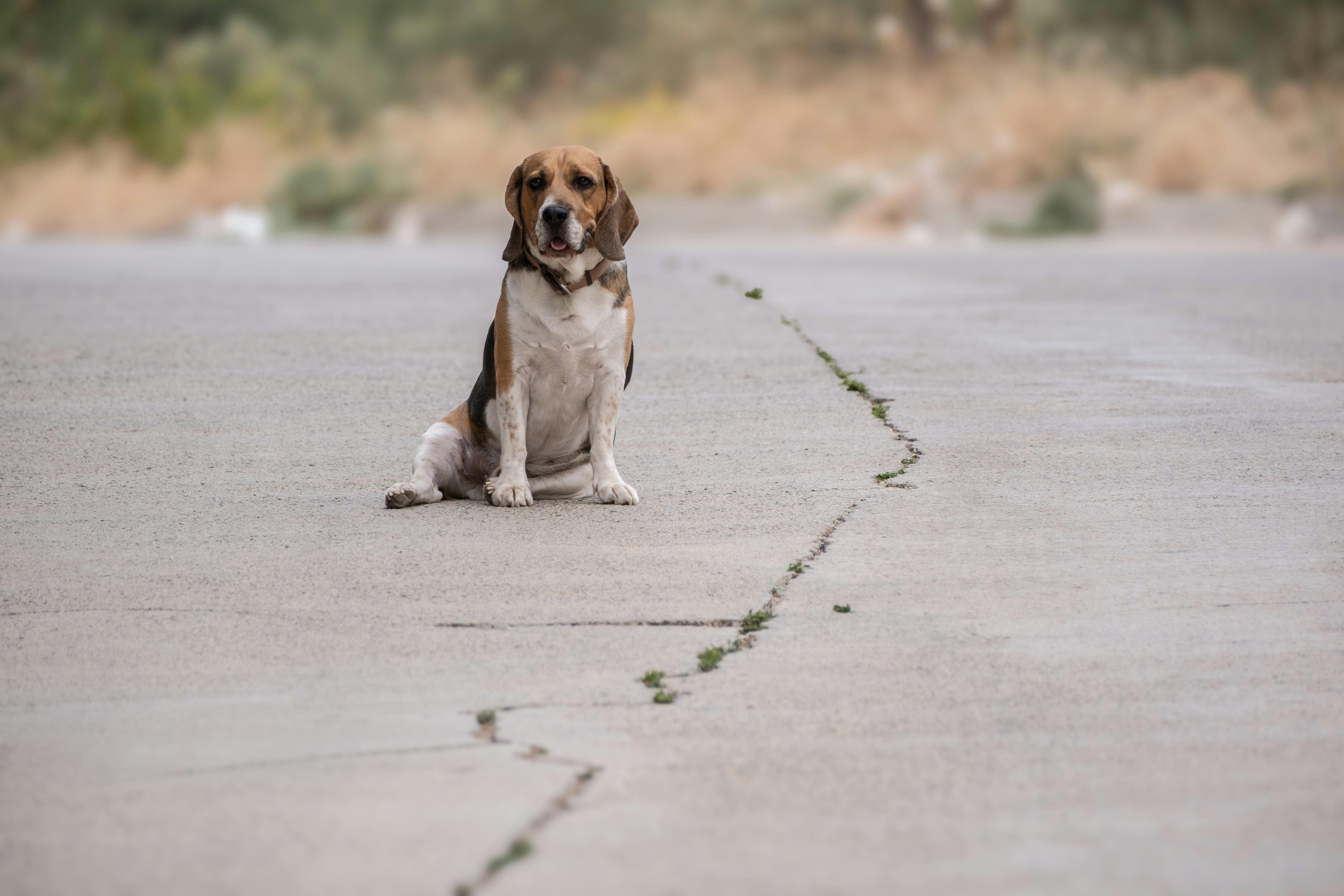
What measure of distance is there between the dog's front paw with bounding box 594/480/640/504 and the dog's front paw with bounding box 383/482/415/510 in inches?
28.3

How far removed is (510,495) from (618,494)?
409mm

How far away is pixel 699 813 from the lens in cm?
365

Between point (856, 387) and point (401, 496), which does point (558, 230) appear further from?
point (856, 387)

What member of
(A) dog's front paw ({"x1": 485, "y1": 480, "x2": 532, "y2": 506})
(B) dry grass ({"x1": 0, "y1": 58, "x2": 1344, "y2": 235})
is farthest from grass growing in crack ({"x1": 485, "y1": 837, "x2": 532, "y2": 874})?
(B) dry grass ({"x1": 0, "y1": 58, "x2": 1344, "y2": 235})

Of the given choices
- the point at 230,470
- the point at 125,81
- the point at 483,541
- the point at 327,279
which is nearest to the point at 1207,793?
the point at 483,541

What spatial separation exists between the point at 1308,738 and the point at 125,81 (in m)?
53.8

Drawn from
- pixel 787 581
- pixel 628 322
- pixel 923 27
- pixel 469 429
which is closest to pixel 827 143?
pixel 923 27

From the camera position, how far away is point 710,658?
4.77m

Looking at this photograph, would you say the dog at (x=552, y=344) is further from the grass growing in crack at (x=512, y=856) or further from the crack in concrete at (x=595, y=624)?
the grass growing in crack at (x=512, y=856)

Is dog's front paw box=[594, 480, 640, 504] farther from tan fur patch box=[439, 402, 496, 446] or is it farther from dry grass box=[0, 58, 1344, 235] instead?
dry grass box=[0, 58, 1344, 235]

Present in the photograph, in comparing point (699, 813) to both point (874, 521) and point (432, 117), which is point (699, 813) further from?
point (432, 117)

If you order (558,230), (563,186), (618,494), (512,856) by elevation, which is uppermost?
(563,186)

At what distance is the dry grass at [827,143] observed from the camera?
136 feet

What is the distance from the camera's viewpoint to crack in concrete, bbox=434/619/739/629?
16.8 feet
